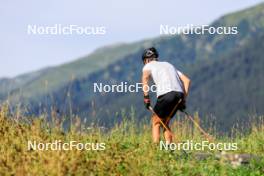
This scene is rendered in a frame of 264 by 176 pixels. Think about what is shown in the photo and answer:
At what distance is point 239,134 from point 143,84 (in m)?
4.02

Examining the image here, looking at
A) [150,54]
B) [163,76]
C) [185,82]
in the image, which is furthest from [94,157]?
[185,82]

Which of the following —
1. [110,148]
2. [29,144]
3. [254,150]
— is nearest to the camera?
[29,144]

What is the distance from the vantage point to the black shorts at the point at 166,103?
42.7ft

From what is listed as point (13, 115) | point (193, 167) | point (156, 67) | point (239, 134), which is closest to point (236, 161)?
point (193, 167)

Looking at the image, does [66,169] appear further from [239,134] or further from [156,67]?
[239,134]

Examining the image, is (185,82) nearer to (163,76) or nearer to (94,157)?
(163,76)

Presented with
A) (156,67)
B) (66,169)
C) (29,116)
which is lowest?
(66,169)

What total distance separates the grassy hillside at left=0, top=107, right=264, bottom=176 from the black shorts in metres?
0.62

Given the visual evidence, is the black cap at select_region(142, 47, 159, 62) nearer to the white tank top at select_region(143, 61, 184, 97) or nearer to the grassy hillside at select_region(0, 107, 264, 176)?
the white tank top at select_region(143, 61, 184, 97)

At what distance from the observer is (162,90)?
13.2 m

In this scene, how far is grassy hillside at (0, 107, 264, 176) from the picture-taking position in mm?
9344

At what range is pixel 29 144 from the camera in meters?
10.8

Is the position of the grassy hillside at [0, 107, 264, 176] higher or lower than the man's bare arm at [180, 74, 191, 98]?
lower

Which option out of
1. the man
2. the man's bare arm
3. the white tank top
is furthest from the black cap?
the man's bare arm
